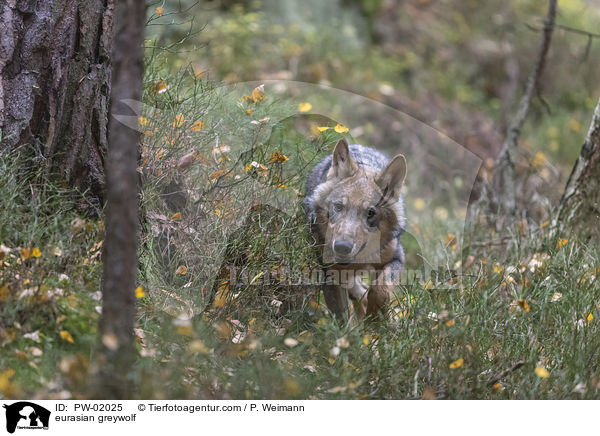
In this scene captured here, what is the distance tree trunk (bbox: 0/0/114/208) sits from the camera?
157 inches

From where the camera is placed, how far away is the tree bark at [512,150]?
6758 mm

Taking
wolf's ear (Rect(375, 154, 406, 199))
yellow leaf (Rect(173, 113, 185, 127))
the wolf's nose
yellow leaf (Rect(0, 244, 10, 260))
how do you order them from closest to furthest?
yellow leaf (Rect(0, 244, 10, 260)), the wolf's nose, wolf's ear (Rect(375, 154, 406, 199)), yellow leaf (Rect(173, 113, 185, 127))

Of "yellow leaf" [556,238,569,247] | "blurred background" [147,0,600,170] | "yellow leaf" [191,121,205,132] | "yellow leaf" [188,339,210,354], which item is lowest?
"yellow leaf" [188,339,210,354]

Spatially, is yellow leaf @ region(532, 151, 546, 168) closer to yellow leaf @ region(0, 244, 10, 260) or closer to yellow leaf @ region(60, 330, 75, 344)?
yellow leaf @ region(60, 330, 75, 344)

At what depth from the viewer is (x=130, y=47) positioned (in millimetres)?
2662

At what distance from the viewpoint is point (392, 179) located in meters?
4.61

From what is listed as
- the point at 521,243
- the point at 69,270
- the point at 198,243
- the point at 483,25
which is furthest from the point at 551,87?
the point at 69,270

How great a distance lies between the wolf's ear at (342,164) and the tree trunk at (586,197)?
7.28 feet

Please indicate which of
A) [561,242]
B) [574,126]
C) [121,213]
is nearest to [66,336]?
[121,213]

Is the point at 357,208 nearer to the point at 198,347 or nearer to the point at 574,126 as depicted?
the point at 198,347
